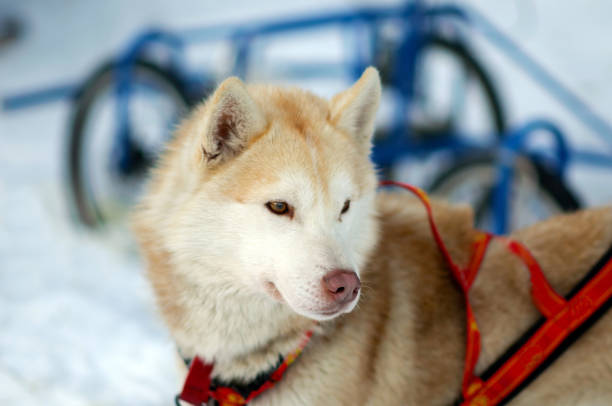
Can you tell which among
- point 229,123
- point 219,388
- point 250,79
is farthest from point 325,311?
point 250,79

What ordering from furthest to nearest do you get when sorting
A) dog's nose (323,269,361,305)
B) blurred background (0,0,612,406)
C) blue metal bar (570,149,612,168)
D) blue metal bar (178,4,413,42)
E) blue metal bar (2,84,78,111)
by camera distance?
blue metal bar (2,84,78,111), blue metal bar (570,149,612,168), blue metal bar (178,4,413,42), blurred background (0,0,612,406), dog's nose (323,269,361,305)

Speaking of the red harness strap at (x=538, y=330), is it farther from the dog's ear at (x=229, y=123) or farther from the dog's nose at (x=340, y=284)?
the dog's ear at (x=229, y=123)

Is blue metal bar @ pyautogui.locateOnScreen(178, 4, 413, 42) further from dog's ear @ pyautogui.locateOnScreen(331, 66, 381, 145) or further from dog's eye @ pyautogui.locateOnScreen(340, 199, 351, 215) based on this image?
dog's eye @ pyautogui.locateOnScreen(340, 199, 351, 215)

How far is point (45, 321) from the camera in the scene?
9.25 ft

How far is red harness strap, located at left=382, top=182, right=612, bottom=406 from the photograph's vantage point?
4.81 ft

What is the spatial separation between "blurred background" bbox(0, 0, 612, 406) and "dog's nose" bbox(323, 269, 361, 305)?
0.78 meters

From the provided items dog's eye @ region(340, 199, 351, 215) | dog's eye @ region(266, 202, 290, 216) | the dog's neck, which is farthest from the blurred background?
dog's eye @ region(340, 199, 351, 215)

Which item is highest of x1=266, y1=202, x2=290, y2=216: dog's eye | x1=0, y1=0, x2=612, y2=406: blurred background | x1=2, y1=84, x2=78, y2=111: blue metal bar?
x1=266, y1=202, x2=290, y2=216: dog's eye

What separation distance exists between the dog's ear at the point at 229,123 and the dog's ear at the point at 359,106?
0.24 meters

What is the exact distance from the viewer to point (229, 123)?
1.43 metres

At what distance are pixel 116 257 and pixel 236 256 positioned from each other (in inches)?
105

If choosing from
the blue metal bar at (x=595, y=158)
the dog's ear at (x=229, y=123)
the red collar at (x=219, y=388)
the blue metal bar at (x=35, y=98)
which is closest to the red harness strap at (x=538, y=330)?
the red collar at (x=219, y=388)

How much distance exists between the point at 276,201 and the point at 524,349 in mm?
810

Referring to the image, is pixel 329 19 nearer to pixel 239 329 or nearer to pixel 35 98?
pixel 239 329
